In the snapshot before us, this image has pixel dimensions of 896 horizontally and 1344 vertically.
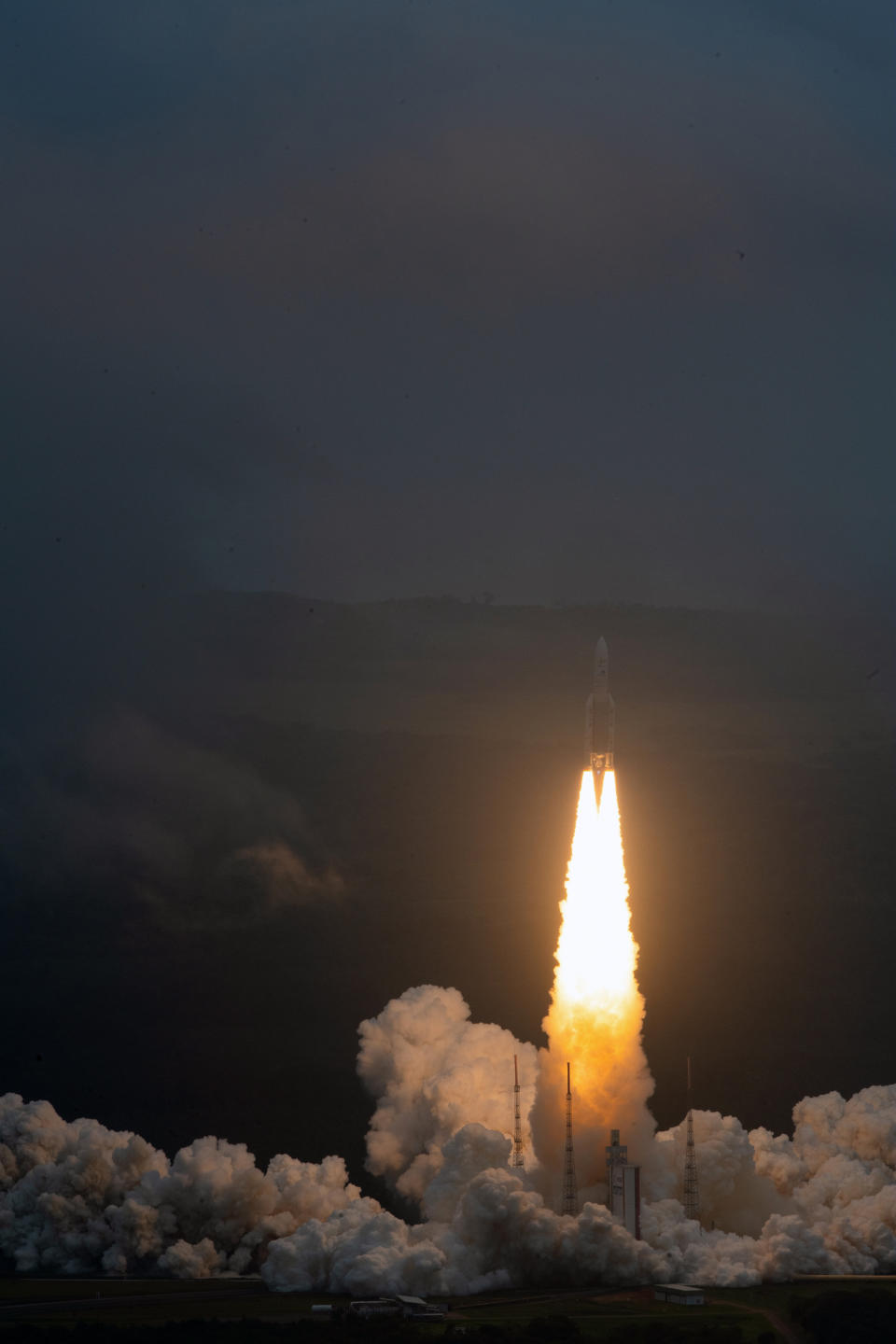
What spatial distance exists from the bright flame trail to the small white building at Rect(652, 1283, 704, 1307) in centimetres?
451

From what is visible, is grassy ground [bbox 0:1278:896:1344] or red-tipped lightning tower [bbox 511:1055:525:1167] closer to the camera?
grassy ground [bbox 0:1278:896:1344]

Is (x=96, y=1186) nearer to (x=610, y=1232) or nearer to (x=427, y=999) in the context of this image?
(x=427, y=999)

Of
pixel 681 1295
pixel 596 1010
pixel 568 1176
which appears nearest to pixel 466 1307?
pixel 568 1176

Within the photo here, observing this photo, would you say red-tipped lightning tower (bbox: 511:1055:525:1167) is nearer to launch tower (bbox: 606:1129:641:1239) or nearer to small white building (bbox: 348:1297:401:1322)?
launch tower (bbox: 606:1129:641:1239)

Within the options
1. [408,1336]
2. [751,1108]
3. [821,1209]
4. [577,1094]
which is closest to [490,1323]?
[408,1336]

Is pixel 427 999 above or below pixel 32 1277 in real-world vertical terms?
above

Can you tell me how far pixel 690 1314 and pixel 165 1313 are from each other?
1741 cm

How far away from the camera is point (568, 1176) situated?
262ft

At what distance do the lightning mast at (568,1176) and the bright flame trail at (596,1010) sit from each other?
546mm

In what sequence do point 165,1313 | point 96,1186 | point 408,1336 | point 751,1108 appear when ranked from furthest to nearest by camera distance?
point 751,1108 → point 96,1186 → point 165,1313 → point 408,1336

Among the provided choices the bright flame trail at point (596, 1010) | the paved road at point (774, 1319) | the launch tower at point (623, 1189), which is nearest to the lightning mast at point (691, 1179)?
the bright flame trail at point (596, 1010)

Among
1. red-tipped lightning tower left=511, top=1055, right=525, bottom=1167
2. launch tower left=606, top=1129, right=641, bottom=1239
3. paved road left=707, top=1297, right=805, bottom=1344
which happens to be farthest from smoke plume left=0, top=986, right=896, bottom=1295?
paved road left=707, top=1297, right=805, bottom=1344

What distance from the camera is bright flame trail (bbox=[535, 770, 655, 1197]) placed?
8131 cm

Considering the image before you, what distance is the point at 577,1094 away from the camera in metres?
81.4
